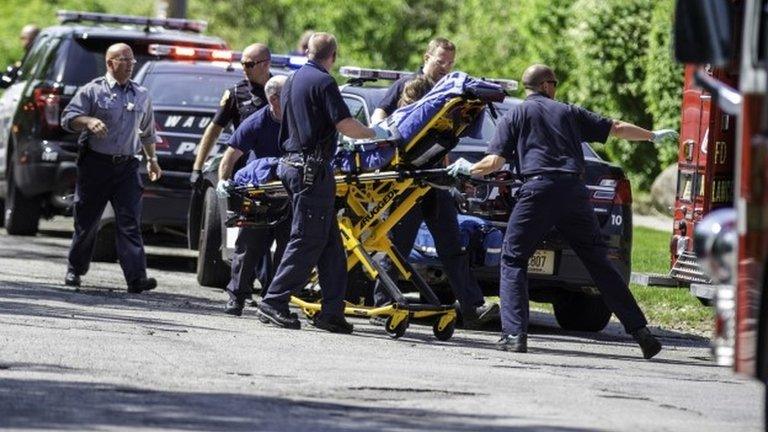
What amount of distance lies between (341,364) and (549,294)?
13.4ft

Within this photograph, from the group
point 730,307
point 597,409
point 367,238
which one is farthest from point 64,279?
point 730,307

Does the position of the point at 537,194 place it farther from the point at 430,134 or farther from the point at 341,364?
the point at 341,364

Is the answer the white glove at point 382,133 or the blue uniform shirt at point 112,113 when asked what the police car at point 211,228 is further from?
the white glove at point 382,133

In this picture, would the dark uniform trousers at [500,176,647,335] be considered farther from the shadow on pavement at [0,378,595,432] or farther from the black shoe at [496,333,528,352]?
the shadow on pavement at [0,378,595,432]

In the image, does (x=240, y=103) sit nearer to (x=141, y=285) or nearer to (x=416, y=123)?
(x=141, y=285)

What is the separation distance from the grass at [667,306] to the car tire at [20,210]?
18.6ft

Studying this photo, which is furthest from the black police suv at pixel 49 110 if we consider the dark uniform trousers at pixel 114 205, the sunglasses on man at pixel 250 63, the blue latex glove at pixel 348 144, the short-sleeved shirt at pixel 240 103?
the blue latex glove at pixel 348 144

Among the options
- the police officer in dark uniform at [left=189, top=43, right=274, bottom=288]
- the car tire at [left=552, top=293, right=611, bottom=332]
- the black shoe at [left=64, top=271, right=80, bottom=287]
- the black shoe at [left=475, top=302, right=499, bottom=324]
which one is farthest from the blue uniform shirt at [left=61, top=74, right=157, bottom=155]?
the car tire at [left=552, top=293, right=611, bottom=332]

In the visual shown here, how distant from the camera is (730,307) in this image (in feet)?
26.1

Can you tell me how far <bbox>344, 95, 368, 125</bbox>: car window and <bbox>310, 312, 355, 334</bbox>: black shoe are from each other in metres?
1.95

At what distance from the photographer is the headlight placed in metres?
7.72

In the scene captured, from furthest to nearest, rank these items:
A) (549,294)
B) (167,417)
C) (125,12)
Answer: (125,12)
(549,294)
(167,417)

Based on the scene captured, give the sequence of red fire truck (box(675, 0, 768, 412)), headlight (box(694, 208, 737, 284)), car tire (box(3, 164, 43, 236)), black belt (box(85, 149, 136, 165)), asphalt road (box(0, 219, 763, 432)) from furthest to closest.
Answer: car tire (box(3, 164, 43, 236)) → black belt (box(85, 149, 136, 165)) → asphalt road (box(0, 219, 763, 432)) → headlight (box(694, 208, 737, 284)) → red fire truck (box(675, 0, 768, 412))

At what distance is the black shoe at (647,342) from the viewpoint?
1248 cm
